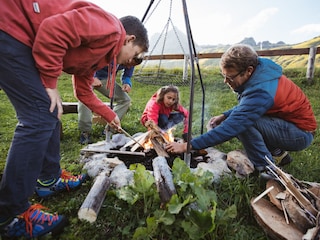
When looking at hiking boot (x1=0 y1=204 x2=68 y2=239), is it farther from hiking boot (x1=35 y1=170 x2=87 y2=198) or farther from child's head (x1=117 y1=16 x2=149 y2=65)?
child's head (x1=117 y1=16 x2=149 y2=65)

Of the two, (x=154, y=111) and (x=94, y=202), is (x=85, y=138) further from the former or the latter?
(x=94, y=202)

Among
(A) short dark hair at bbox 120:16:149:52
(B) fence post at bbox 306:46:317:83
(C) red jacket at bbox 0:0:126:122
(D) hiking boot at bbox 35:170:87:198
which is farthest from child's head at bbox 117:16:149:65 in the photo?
(B) fence post at bbox 306:46:317:83

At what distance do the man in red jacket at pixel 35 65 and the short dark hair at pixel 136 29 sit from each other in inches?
4.5

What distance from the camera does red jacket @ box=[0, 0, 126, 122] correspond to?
129cm

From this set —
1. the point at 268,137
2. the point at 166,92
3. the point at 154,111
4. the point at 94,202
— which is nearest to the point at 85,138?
the point at 154,111

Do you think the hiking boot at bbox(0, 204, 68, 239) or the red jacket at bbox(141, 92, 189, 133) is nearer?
the hiking boot at bbox(0, 204, 68, 239)

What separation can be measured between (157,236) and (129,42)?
4.06ft

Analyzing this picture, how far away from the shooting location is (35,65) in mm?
1409

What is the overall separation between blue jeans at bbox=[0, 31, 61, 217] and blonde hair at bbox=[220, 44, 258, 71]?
4.99 feet

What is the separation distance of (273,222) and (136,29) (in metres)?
1.47

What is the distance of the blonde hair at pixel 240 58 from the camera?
221 cm

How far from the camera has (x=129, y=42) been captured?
1696mm

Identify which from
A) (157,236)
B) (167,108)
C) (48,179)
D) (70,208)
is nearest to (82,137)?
(167,108)

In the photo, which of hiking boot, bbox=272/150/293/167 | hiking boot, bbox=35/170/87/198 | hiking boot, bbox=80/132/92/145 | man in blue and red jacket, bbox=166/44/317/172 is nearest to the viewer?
hiking boot, bbox=35/170/87/198
